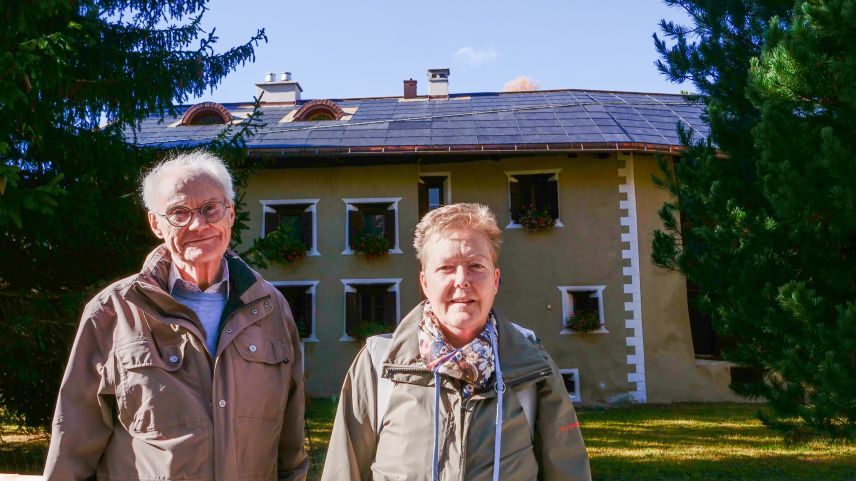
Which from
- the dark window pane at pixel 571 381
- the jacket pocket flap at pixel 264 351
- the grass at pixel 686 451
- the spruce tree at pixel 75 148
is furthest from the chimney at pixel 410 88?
the jacket pocket flap at pixel 264 351

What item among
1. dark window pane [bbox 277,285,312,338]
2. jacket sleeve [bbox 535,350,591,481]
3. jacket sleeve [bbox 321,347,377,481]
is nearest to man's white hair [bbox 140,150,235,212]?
jacket sleeve [bbox 321,347,377,481]

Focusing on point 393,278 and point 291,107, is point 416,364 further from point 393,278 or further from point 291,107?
point 291,107

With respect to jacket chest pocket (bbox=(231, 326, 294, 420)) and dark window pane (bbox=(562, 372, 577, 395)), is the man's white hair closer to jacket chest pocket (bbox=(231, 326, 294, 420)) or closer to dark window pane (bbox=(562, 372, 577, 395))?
jacket chest pocket (bbox=(231, 326, 294, 420))

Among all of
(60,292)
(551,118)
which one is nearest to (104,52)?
(60,292)

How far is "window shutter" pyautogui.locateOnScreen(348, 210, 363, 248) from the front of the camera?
16.2 m

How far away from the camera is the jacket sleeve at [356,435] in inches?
87.0

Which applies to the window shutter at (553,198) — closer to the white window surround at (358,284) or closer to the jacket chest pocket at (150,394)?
the white window surround at (358,284)

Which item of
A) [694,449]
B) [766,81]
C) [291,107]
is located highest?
[291,107]

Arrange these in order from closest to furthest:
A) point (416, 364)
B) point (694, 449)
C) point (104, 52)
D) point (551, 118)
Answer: point (416, 364), point (104, 52), point (694, 449), point (551, 118)

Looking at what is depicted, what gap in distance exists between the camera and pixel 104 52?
25.2 ft

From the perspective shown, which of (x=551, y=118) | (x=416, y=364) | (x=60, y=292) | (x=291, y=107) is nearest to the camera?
(x=416, y=364)

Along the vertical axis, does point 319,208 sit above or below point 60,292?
above

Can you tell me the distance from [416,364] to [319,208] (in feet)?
47.4

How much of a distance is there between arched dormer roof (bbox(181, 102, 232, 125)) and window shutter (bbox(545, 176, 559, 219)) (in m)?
8.42
